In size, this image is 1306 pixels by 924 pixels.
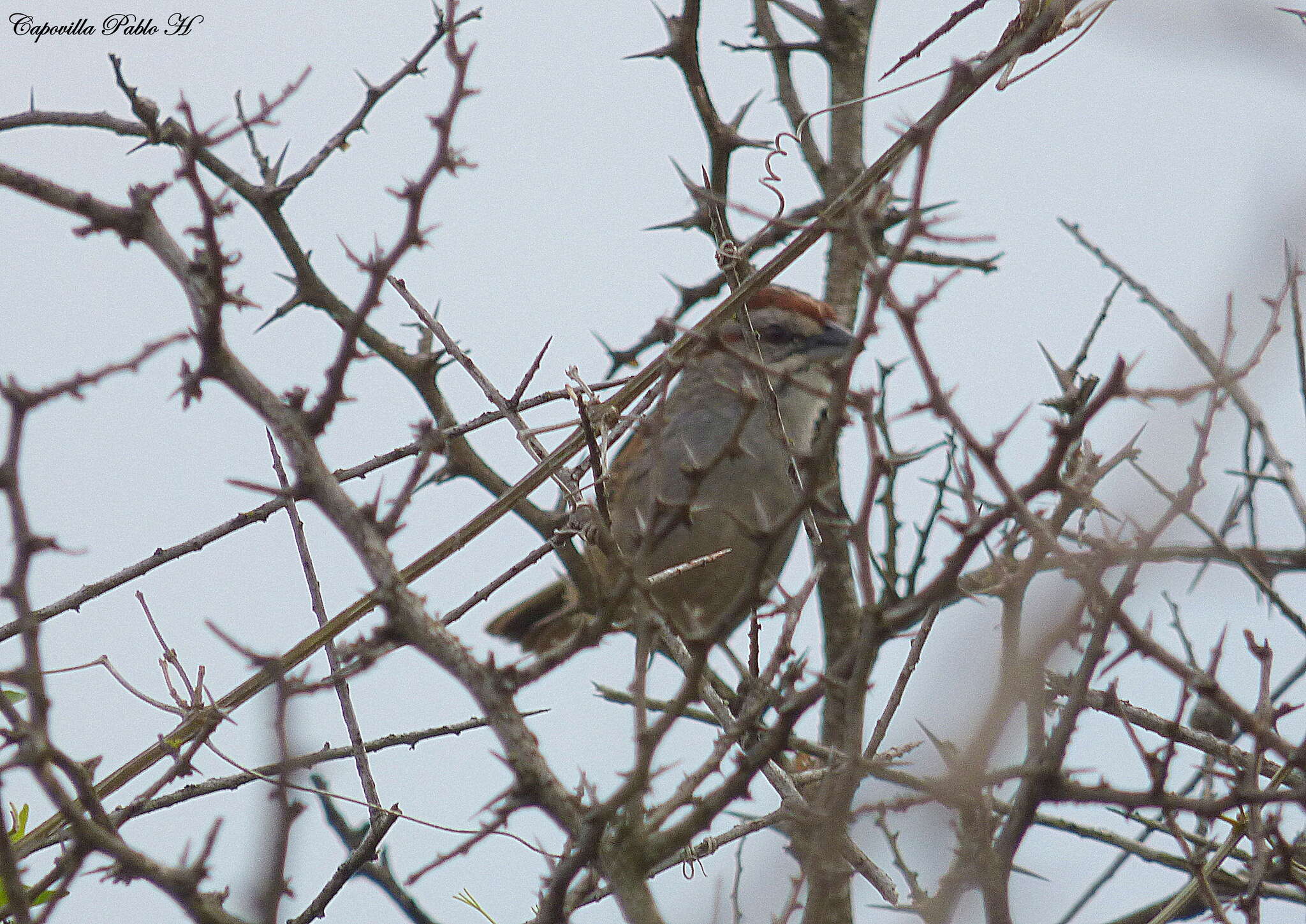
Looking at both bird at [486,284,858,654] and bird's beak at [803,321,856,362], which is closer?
bird at [486,284,858,654]

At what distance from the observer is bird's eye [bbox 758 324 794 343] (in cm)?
555

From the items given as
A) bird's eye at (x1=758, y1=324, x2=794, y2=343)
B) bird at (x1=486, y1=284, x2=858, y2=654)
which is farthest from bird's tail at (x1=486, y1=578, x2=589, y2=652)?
bird's eye at (x1=758, y1=324, x2=794, y2=343)

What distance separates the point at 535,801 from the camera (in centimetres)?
165

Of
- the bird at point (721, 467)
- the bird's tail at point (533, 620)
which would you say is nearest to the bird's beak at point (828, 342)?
the bird at point (721, 467)

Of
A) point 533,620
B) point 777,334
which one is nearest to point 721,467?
point 777,334

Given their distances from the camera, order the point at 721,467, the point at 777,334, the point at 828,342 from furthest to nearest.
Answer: the point at 777,334
the point at 828,342
the point at 721,467

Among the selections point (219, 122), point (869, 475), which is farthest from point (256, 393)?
point (869, 475)

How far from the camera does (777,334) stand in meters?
5.59

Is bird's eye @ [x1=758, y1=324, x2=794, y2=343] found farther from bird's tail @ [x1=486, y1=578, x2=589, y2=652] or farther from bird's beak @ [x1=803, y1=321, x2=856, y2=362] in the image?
bird's tail @ [x1=486, y1=578, x2=589, y2=652]

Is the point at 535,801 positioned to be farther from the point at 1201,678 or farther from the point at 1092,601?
the point at 1201,678

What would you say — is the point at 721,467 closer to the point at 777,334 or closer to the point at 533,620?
the point at 777,334

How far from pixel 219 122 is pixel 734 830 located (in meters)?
2.02

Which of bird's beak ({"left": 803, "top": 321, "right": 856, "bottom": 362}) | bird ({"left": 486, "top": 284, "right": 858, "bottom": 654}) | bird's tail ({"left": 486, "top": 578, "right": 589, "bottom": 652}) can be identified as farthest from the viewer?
bird's tail ({"left": 486, "top": 578, "right": 589, "bottom": 652})

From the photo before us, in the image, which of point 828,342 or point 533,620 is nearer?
point 828,342
